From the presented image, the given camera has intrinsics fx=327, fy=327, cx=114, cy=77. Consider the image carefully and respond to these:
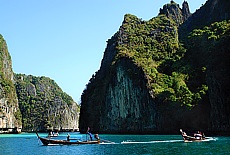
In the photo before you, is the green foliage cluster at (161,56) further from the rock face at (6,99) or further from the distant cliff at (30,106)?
the distant cliff at (30,106)

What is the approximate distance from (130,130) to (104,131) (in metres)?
10.9

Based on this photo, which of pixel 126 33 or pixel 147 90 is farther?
pixel 126 33

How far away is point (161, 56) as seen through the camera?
9544 cm

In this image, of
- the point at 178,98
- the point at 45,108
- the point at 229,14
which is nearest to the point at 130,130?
the point at 178,98

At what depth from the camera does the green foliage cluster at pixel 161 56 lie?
7381cm

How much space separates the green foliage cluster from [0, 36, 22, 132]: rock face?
48192 millimetres

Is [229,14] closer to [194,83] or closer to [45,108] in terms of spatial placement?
[194,83]

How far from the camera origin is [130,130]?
80.2 metres

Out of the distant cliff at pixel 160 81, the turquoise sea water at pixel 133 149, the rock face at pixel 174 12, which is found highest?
the rock face at pixel 174 12

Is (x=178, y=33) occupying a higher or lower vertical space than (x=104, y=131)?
higher

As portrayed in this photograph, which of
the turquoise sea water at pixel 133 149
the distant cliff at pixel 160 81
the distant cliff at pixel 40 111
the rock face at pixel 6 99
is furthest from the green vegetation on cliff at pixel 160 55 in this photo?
the distant cliff at pixel 40 111

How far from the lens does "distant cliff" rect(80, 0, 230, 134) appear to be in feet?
225

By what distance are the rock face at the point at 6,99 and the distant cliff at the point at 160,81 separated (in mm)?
27349

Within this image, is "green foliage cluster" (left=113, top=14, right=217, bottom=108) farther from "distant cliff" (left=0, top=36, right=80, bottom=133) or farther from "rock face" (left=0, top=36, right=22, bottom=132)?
"distant cliff" (left=0, top=36, right=80, bottom=133)
